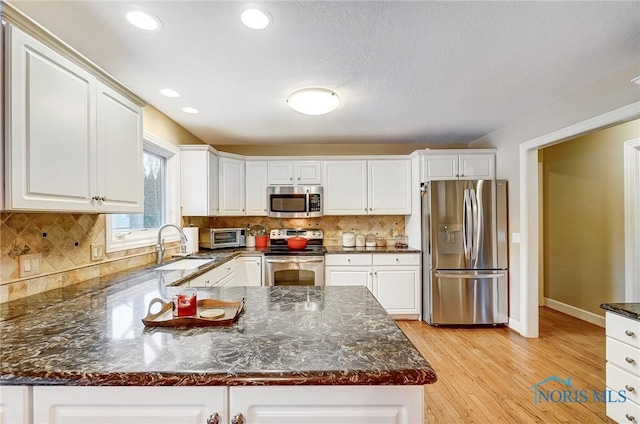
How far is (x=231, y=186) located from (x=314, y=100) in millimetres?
1926

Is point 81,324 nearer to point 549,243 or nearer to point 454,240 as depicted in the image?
point 454,240

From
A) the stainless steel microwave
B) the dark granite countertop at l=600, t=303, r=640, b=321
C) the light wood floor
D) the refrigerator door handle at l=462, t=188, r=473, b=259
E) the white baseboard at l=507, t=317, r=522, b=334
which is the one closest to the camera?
the dark granite countertop at l=600, t=303, r=640, b=321

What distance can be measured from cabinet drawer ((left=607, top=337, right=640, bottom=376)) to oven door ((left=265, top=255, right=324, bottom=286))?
251 cm

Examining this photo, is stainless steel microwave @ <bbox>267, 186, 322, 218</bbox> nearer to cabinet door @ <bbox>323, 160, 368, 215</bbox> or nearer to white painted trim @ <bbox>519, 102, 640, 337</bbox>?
cabinet door @ <bbox>323, 160, 368, 215</bbox>

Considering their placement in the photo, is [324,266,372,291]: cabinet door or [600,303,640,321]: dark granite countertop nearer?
[600,303,640,321]: dark granite countertop

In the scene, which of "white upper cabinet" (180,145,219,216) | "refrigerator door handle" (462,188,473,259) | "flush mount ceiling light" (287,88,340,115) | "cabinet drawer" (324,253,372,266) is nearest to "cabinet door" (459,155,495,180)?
"refrigerator door handle" (462,188,473,259)

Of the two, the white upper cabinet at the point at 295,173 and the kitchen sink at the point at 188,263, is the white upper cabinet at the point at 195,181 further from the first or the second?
the white upper cabinet at the point at 295,173

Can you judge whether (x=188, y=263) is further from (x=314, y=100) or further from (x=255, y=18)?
(x=255, y=18)

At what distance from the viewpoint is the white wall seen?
209 centimetres

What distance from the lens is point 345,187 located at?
3.92 m

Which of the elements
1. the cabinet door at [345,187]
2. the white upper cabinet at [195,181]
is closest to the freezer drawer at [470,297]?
the cabinet door at [345,187]

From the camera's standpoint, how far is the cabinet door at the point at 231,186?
12.1 feet

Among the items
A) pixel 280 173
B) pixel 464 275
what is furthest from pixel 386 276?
pixel 280 173

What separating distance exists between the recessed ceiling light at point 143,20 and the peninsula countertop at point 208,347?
4.84ft
